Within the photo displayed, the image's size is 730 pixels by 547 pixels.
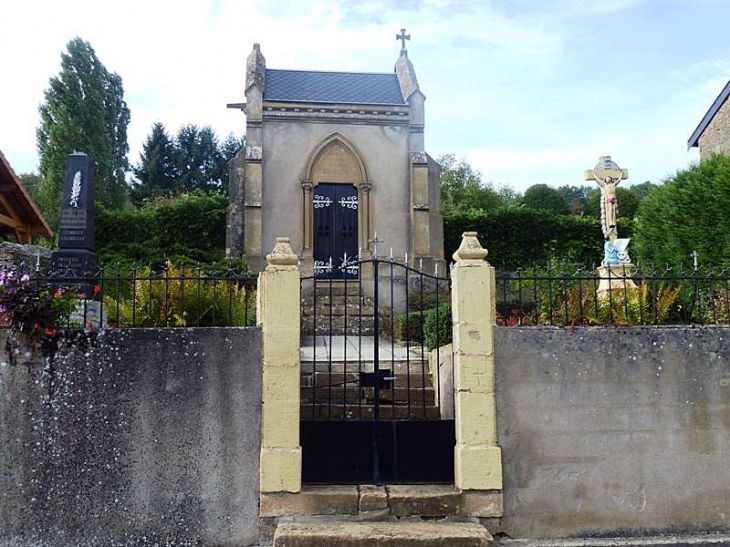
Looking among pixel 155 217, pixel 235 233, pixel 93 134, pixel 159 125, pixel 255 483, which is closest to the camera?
pixel 255 483

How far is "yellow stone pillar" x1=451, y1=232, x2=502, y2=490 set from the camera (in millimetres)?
5426

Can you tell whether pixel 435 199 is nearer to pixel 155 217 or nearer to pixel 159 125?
pixel 155 217

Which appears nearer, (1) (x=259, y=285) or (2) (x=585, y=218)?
(1) (x=259, y=285)

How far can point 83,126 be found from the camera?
1141 inches

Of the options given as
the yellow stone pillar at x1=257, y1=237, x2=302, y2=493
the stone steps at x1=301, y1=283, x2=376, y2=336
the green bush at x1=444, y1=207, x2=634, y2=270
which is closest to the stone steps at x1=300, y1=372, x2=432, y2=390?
the yellow stone pillar at x1=257, y1=237, x2=302, y2=493

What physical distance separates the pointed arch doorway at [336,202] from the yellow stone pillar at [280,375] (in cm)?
1235

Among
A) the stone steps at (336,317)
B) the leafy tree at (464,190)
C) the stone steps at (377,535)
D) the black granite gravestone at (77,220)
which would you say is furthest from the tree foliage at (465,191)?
the stone steps at (377,535)

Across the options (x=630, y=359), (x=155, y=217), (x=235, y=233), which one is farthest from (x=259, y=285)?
(x=155, y=217)

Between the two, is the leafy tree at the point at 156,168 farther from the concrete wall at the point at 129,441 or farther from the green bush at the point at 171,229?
the concrete wall at the point at 129,441

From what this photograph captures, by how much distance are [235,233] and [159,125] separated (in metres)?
23.0

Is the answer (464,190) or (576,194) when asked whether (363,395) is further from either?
(576,194)

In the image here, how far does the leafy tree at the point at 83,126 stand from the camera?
28088 millimetres

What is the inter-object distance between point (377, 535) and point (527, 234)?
17522 millimetres

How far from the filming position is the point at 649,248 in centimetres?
1264
